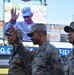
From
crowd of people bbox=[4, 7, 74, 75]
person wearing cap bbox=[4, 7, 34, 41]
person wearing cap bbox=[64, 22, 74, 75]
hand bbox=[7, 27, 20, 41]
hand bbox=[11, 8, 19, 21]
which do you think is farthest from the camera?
person wearing cap bbox=[4, 7, 34, 41]

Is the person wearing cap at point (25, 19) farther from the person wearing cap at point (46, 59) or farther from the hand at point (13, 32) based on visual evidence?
the person wearing cap at point (46, 59)

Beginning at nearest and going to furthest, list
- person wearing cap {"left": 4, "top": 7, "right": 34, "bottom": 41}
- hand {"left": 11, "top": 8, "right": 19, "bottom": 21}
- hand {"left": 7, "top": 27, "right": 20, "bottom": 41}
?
hand {"left": 7, "top": 27, "right": 20, "bottom": 41} → hand {"left": 11, "top": 8, "right": 19, "bottom": 21} → person wearing cap {"left": 4, "top": 7, "right": 34, "bottom": 41}

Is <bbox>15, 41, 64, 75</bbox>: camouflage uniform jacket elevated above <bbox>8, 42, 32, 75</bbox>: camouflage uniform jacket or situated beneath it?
elevated above

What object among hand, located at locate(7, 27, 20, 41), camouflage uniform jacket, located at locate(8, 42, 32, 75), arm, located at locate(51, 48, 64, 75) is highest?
hand, located at locate(7, 27, 20, 41)

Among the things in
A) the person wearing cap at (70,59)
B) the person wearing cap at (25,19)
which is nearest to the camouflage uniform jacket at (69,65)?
the person wearing cap at (70,59)

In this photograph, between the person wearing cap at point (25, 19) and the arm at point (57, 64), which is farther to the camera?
the person wearing cap at point (25, 19)

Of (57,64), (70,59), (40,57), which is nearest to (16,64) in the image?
(40,57)

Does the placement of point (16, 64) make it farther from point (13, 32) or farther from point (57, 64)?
point (57, 64)

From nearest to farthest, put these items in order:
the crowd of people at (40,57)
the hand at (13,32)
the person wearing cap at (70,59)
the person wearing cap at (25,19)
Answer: the person wearing cap at (70,59), the crowd of people at (40,57), the hand at (13,32), the person wearing cap at (25,19)

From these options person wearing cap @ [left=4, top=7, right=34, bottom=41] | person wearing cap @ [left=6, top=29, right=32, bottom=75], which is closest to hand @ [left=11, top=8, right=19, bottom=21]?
person wearing cap @ [left=4, top=7, right=34, bottom=41]

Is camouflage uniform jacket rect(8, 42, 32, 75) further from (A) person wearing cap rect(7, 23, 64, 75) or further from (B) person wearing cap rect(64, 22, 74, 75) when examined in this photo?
(B) person wearing cap rect(64, 22, 74, 75)

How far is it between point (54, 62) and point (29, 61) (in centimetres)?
92

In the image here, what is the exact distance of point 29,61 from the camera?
4.51 metres

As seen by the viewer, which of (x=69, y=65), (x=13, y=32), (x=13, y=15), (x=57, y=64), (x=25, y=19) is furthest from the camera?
(x=25, y=19)
